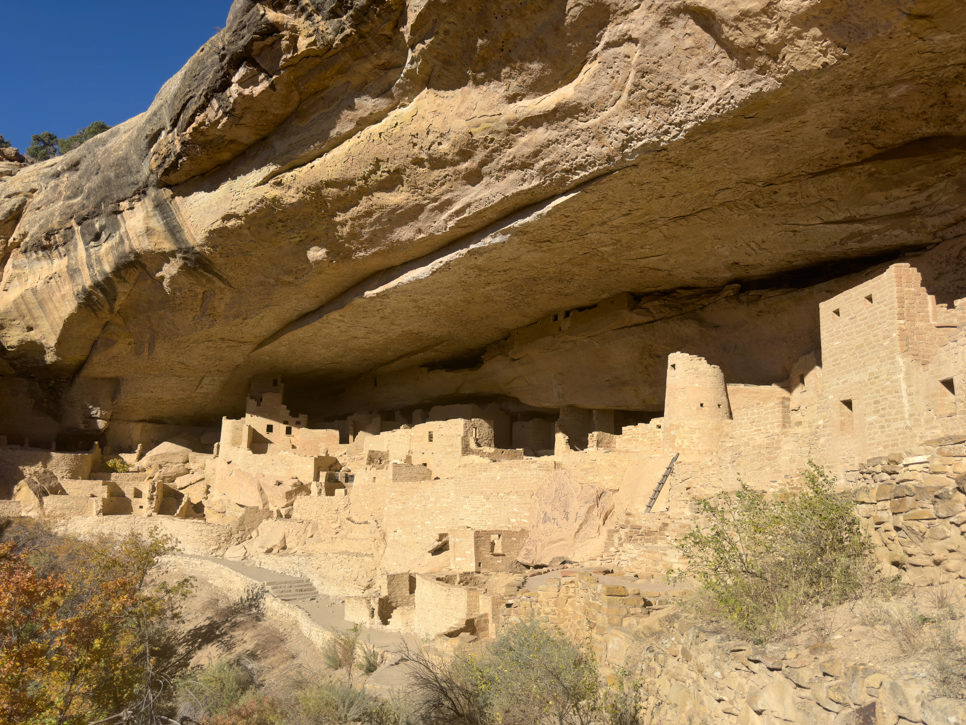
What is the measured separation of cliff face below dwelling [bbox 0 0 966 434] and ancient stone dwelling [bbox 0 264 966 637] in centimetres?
188

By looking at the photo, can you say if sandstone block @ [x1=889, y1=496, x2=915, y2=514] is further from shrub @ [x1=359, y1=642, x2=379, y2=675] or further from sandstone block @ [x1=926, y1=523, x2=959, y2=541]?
shrub @ [x1=359, y1=642, x2=379, y2=675]

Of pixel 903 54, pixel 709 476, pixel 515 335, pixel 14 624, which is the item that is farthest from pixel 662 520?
pixel 14 624

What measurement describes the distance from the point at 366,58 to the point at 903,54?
7025mm

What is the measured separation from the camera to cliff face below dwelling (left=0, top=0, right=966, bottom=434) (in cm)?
887

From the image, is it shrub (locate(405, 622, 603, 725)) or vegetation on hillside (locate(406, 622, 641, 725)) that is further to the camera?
shrub (locate(405, 622, 603, 725))

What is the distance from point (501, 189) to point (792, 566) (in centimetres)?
733

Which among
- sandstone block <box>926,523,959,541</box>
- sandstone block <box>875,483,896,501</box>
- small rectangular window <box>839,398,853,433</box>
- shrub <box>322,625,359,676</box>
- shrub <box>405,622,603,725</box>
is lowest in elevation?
shrub <box>322,625,359,676</box>

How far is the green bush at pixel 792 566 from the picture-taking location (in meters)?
5.69

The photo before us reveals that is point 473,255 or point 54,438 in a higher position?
point 473,255

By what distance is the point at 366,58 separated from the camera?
1101 cm

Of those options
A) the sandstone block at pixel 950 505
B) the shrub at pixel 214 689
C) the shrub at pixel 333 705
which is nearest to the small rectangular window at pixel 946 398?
the sandstone block at pixel 950 505

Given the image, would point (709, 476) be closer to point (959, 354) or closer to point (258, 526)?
point (959, 354)

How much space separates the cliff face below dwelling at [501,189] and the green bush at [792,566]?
488cm

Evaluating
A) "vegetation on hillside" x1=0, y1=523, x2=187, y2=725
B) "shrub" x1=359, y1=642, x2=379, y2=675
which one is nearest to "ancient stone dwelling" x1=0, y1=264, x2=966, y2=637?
"shrub" x1=359, y1=642, x2=379, y2=675
